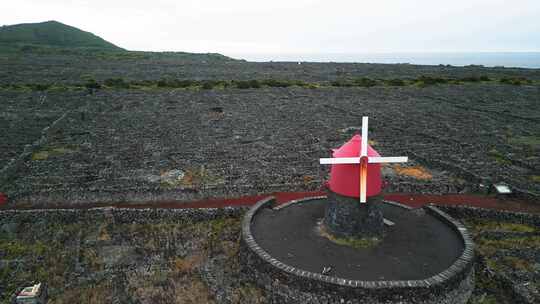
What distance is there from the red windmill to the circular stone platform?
7.47 ft

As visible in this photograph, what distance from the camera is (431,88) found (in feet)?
223

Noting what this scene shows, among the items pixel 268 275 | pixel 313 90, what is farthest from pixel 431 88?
pixel 268 275

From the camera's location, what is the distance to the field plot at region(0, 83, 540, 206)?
76.2 feet

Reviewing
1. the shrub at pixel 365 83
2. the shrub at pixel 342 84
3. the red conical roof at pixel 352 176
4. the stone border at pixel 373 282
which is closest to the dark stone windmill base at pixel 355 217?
the red conical roof at pixel 352 176

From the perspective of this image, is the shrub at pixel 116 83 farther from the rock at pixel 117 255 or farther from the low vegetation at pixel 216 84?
the rock at pixel 117 255

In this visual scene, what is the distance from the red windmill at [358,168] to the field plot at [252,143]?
8.11m

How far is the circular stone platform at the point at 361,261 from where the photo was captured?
12.5 meters

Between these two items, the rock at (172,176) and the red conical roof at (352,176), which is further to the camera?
the rock at (172,176)

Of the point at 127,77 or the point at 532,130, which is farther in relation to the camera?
the point at 127,77

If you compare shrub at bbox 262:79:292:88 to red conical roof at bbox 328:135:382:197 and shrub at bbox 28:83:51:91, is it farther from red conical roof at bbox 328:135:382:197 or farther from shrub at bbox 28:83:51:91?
red conical roof at bbox 328:135:382:197

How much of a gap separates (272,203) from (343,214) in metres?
4.83

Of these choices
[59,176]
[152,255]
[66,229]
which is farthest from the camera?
[59,176]

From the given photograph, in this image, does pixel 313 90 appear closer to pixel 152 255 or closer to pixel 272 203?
pixel 272 203

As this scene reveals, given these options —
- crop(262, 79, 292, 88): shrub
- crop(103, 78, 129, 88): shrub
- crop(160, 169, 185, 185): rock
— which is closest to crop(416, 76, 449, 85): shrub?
crop(262, 79, 292, 88): shrub
